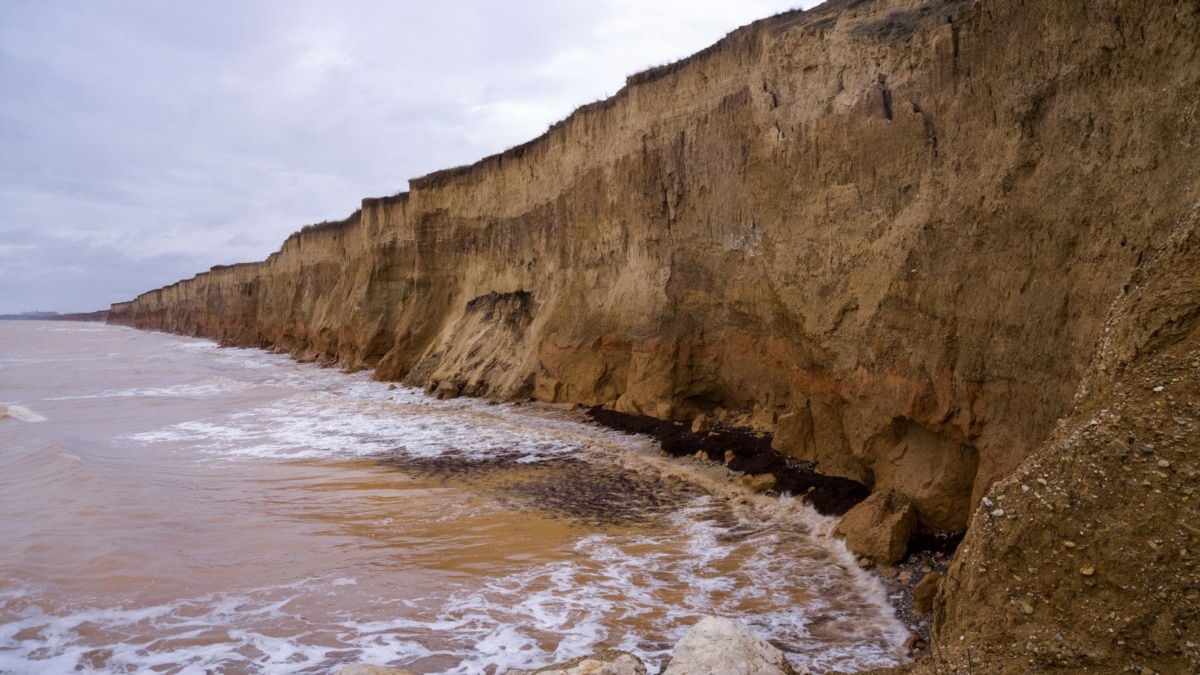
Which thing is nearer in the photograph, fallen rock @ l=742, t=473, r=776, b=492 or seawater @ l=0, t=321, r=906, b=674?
seawater @ l=0, t=321, r=906, b=674

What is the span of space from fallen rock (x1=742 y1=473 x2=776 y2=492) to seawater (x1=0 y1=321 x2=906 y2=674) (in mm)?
151

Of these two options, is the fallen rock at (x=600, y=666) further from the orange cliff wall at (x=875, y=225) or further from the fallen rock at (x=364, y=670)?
the orange cliff wall at (x=875, y=225)

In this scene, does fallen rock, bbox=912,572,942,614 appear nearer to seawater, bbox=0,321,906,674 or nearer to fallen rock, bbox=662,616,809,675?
seawater, bbox=0,321,906,674

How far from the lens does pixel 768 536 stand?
638cm

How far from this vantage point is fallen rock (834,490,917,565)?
18.2 feet

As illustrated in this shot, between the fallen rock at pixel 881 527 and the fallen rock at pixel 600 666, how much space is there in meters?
2.76

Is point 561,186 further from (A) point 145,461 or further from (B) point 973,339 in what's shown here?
(B) point 973,339

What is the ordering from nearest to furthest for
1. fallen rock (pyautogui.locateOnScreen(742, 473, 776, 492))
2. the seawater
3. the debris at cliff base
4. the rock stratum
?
the rock stratum, the seawater, the debris at cliff base, fallen rock (pyautogui.locateOnScreen(742, 473, 776, 492))

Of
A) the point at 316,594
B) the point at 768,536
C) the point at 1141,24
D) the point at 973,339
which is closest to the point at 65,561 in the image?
the point at 316,594

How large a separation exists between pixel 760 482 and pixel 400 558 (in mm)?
3961

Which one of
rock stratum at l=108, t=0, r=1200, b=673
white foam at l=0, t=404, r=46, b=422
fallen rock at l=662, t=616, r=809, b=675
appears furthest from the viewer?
white foam at l=0, t=404, r=46, b=422

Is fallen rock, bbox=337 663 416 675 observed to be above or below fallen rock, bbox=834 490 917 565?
below

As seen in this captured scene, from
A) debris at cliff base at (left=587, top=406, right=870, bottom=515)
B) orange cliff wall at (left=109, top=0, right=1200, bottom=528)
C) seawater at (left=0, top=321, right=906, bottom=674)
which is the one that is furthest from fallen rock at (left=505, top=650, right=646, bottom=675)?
debris at cliff base at (left=587, top=406, right=870, bottom=515)

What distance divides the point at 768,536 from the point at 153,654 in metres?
4.84
